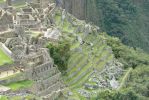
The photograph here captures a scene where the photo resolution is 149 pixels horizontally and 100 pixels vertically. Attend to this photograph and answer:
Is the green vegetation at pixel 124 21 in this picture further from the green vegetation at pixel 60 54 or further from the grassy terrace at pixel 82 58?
the green vegetation at pixel 60 54

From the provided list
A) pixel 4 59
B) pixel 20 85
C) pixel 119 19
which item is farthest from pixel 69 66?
pixel 119 19

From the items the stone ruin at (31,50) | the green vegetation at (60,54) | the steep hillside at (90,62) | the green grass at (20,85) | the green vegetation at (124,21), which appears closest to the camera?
the green grass at (20,85)

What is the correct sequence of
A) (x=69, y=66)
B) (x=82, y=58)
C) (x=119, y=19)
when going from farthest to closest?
(x=119, y=19), (x=82, y=58), (x=69, y=66)

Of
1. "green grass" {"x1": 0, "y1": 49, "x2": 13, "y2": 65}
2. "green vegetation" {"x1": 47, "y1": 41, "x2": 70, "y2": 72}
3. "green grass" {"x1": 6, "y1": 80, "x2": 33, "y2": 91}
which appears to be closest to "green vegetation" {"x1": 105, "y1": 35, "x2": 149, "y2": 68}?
"green vegetation" {"x1": 47, "y1": 41, "x2": 70, "y2": 72}

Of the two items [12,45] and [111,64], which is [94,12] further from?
[12,45]

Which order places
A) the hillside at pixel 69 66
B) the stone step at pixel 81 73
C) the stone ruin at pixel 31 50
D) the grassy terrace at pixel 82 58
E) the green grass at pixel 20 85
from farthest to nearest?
the stone step at pixel 81 73 < the grassy terrace at pixel 82 58 < the stone ruin at pixel 31 50 < the hillside at pixel 69 66 < the green grass at pixel 20 85

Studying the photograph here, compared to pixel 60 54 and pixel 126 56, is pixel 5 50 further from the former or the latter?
pixel 126 56

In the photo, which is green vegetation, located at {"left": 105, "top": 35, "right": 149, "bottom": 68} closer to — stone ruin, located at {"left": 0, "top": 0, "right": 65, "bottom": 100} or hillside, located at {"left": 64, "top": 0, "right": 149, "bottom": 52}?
stone ruin, located at {"left": 0, "top": 0, "right": 65, "bottom": 100}

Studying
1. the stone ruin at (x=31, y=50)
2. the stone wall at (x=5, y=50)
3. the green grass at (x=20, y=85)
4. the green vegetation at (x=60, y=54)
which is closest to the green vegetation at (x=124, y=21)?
the stone ruin at (x=31, y=50)
